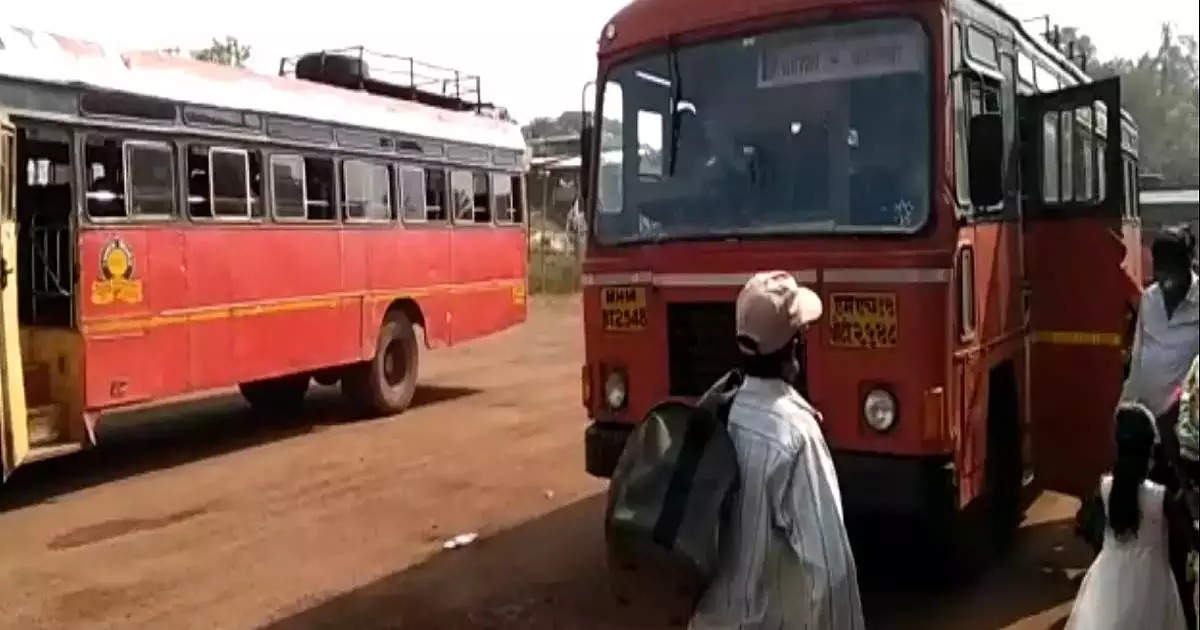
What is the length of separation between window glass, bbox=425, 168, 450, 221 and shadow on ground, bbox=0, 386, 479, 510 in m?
2.14

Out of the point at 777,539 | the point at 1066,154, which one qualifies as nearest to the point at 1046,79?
the point at 1066,154

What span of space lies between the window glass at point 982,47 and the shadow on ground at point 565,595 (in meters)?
2.66

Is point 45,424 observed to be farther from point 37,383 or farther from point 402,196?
point 402,196

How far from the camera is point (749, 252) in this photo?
587 cm

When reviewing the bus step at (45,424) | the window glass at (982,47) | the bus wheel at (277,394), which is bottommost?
the bus wheel at (277,394)

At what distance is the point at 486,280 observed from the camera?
1504 cm

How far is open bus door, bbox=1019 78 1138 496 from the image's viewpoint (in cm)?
652

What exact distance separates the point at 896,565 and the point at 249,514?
4468mm

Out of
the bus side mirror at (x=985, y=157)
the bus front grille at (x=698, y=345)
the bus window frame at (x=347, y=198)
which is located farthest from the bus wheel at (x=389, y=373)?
the bus side mirror at (x=985, y=157)

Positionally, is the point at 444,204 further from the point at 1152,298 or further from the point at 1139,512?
the point at 1139,512

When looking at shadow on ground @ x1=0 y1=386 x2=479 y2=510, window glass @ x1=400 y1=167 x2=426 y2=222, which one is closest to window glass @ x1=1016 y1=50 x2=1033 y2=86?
shadow on ground @ x1=0 y1=386 x2=479 y2=510

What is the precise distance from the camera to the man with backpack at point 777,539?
9.75ft

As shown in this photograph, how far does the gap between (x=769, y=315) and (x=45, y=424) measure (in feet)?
25.1

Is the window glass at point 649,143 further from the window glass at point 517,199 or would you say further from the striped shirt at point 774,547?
the window glass at point 517,199
